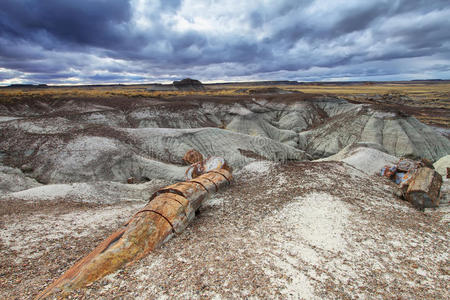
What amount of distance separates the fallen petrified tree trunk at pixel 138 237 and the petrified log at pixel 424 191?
8.41 meters

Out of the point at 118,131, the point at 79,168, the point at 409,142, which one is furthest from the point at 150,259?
the point at 409,142

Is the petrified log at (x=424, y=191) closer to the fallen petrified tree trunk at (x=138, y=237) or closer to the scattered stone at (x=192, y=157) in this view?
the fallen petrified tree trunk at (x=138, y=237)

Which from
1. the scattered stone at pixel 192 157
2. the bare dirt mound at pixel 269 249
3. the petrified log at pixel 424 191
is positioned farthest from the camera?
the scattered stone at pixel 192 157

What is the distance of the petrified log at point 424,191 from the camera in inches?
337

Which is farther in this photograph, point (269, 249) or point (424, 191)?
point (424, 191)

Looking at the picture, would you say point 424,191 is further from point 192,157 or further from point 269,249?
point 192,157

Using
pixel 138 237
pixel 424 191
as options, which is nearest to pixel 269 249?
pixel 138 237

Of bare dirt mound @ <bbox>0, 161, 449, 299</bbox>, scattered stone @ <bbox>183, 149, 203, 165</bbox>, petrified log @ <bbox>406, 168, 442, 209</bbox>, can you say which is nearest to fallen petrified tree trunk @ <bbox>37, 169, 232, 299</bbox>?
bare dirt mound @ <bbox>0, 161, 449, 299</bbox>

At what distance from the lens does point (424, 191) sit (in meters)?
8.53

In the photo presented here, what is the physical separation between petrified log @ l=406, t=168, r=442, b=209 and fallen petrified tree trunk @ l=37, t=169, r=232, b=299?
8414 millimetres

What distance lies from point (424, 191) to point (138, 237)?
1027 centimetres

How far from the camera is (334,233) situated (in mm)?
6371

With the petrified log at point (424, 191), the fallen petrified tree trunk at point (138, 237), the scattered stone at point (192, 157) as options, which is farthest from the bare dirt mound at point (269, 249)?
the scattered stone at point (192, 157)

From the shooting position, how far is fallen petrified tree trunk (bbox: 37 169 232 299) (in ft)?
14.3
